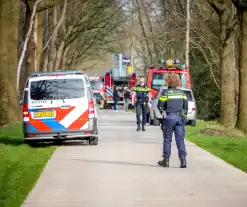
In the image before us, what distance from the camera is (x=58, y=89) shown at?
20.9 m

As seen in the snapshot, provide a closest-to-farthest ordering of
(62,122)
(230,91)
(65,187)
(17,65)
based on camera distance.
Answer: (65,187) < (62,122) < (230,91) < (17,65)

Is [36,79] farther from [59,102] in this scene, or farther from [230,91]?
[230,91]

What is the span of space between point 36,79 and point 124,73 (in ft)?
151

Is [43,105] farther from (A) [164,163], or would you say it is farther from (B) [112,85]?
(B) [112,85]

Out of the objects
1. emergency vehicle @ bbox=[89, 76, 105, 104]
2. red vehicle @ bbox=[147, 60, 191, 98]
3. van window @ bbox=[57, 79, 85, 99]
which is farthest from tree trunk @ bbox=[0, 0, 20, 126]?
emergency vehicle @ bbox=[89, 76, 105, 104]

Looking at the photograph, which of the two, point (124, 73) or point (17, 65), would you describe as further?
point (124, 73)

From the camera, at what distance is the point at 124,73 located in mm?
67000

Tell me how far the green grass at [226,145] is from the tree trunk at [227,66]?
2.35 metres

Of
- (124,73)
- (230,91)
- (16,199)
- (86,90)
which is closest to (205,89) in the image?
(124,73)

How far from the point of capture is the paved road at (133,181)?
11359mm

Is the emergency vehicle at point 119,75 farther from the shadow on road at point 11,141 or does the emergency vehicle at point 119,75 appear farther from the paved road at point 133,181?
the paved road at point 133,181

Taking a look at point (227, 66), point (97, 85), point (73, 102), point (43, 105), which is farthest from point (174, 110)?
point (97, 85)

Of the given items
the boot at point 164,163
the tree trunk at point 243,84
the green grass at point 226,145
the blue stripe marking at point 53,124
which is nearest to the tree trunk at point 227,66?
the tree trunk at point 243,84

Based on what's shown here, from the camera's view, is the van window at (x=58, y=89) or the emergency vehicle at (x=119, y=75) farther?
the emergency vehicle at (x=119, y=75)
